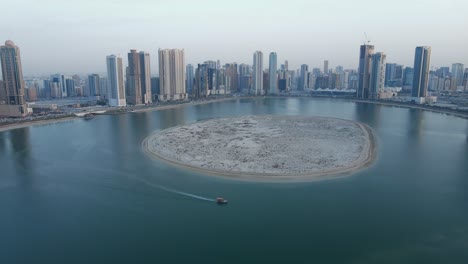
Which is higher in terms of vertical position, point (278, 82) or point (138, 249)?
point (278, 82)

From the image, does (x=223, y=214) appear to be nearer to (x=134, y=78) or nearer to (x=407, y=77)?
(x=134, y=78)

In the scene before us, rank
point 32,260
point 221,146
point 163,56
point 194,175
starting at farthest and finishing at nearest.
Answer: 1. point 163,56
2. point 221,146
3. point 194,175
4. point 32,260

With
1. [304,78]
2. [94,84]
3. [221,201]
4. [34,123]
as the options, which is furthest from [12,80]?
[304,78]

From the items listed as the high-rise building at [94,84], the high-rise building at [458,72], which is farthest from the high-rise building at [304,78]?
the high-rise building at [94,84]

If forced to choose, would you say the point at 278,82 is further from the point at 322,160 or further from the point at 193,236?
the point at 193,236

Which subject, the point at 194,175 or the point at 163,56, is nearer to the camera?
the point at 194,175

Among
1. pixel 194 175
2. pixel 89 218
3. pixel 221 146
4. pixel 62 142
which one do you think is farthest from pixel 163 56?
pixel 89 218

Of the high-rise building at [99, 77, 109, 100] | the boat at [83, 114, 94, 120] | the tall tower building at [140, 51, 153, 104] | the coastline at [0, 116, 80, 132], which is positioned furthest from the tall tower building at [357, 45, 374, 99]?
the coastline at [0, 116, 80, 132]
